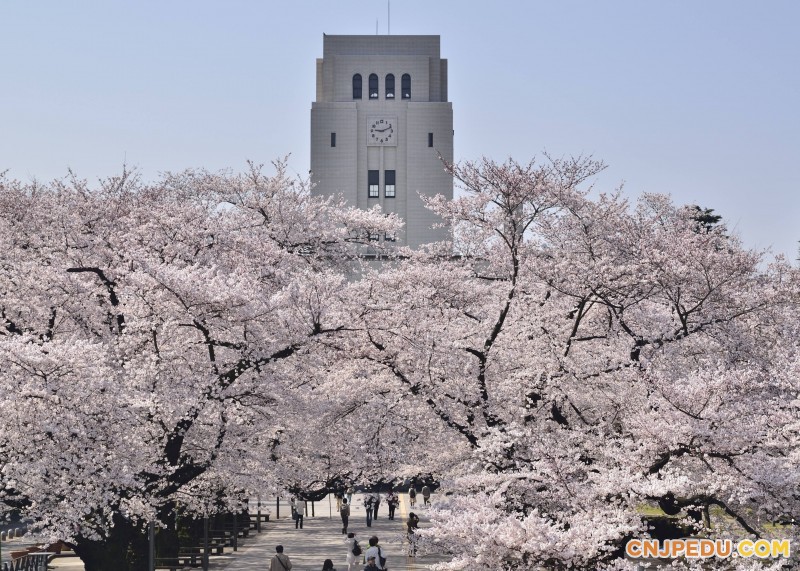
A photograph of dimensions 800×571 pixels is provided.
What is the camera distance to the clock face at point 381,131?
10862 cm

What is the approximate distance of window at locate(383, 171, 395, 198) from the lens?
109 m

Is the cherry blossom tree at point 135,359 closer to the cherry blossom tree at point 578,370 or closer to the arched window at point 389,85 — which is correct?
the cherry blossom tree at point 578,370

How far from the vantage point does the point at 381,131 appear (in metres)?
109

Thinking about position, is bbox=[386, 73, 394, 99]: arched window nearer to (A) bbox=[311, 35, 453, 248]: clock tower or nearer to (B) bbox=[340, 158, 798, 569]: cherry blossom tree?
(A) bbox=[311, 35, 453, 248]: clock tower

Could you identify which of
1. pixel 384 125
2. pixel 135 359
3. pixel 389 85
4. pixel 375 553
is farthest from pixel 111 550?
pixel 389 85

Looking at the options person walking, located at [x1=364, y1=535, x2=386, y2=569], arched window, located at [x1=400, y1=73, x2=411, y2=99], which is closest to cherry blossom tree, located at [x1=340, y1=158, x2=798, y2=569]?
person walking, located at [x1=364, y1=535, x2=386, y2=569]

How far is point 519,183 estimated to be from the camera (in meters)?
22.2

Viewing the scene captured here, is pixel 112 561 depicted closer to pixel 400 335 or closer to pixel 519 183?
pixel 400 335

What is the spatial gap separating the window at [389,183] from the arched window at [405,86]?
8.40 meters

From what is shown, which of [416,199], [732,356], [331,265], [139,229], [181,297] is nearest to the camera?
[181,297]

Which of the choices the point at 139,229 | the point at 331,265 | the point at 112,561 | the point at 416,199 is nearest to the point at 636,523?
the point at 112,561

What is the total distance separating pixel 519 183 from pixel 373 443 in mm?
6133

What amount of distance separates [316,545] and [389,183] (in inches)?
2970

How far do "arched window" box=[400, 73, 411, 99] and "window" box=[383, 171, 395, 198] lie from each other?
8.40 metres
